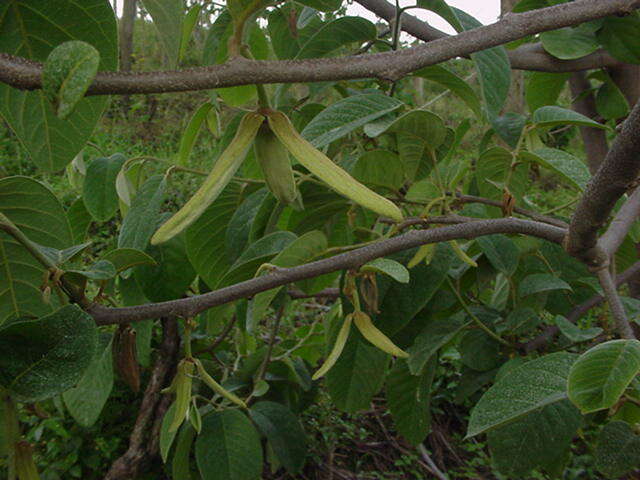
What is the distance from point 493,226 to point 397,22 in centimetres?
25

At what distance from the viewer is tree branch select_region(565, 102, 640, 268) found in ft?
1.12

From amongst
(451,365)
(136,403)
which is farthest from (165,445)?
(451,365)

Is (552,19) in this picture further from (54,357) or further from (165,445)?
(165,445)

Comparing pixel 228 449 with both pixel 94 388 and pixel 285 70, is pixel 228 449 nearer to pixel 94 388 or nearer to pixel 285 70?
pixel 94 388

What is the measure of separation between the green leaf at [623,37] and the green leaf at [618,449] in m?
0.46

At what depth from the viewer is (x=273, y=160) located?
286 mm

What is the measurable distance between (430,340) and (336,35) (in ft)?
1.23

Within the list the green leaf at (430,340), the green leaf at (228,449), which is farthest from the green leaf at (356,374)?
the green leaf at (228,449)

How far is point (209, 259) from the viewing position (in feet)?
2.54

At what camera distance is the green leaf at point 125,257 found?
0.46m

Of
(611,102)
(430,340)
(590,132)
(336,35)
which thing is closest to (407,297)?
(430,340)

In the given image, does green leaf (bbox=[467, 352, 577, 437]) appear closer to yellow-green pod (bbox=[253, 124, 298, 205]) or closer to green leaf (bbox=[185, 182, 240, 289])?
yellow-green pod (bbox=[253, 124, 298, 205])

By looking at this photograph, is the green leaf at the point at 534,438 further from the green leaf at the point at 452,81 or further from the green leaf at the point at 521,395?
the green leaf at the point at 452,81

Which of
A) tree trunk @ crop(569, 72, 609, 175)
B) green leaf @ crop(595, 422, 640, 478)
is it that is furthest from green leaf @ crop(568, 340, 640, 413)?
tree trunk @ crop(569, 72, 609, 175)
